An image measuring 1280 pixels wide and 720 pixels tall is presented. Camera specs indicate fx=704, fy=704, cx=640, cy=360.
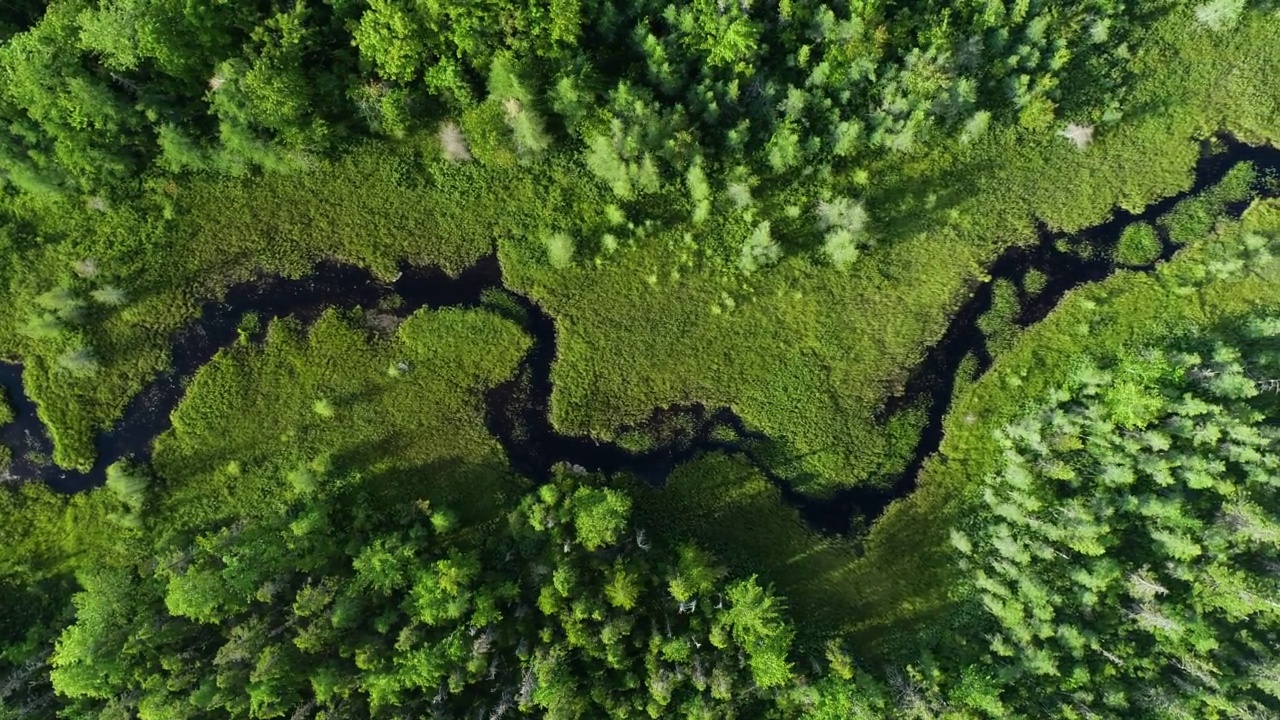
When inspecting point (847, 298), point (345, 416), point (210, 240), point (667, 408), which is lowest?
point (345, 416)

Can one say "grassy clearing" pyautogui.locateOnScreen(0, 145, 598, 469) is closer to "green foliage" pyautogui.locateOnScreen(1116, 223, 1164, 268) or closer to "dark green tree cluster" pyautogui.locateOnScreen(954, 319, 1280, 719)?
"dark green tree cluster" pyautogui.locateOnScreen(954, 319, 1280, 719)

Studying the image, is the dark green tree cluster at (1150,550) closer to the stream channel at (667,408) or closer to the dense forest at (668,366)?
A: the dense forest at (668,366)

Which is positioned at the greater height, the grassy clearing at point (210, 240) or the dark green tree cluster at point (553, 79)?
the dark green tree cluster at point (553, 79)

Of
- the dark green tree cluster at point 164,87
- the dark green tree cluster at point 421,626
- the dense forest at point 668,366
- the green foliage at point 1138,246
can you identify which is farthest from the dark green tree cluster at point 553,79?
the dark green tree cluster at point 421,626

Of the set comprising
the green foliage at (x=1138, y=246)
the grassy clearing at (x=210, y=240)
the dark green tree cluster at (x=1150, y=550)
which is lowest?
the dark green tree cluster at (x=1150, y=550)

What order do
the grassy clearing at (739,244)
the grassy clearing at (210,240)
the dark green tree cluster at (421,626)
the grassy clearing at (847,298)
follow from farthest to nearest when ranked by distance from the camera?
1. the grassy clearing at (847,298)
2. the grassy clearing at (739,244)
3. the grassy clearing at (210,240)
4. the dark green tree cluster at (421,626)

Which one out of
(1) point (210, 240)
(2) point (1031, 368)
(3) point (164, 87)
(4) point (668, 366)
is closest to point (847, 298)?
(4) point (668, 366)

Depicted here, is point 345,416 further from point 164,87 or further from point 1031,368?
point 1031,368
